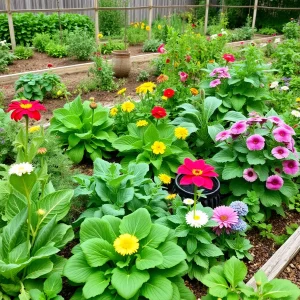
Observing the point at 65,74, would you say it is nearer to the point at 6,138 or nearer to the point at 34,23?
the point at 34,23

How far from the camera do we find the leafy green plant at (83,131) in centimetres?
341

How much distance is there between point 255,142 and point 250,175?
26cm

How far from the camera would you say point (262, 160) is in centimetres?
274

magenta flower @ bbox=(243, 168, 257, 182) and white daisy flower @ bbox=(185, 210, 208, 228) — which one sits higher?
white daisy flower @ bbox=(185, 210, 208, 228)

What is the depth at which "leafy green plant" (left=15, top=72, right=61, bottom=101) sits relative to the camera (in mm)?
4695

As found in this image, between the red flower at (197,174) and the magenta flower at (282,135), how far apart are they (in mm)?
953

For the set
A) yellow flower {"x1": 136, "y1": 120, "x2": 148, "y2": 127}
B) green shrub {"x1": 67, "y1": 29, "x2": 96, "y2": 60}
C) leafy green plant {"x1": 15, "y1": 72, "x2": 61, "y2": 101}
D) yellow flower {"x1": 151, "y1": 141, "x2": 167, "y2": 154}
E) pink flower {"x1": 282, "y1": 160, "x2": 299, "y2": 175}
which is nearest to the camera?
pink flower {"x1": 282, "y1": 160, "x2": 299, "y2": 175}

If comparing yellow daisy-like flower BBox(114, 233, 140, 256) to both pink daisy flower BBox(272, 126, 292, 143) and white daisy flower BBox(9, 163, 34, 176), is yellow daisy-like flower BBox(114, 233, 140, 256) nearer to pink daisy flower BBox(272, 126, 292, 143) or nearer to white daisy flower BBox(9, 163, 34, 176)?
white daisy flower BBox(9, 163, 34, 176)

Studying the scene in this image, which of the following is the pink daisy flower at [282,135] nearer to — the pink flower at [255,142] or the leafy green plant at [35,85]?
the pink flower at [255,142]

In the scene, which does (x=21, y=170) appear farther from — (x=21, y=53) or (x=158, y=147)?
(x=21, y=53)

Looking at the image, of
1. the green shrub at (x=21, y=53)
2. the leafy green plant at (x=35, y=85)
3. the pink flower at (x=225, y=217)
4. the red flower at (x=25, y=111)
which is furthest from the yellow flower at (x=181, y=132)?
the green shrub at (x=21, y=53)

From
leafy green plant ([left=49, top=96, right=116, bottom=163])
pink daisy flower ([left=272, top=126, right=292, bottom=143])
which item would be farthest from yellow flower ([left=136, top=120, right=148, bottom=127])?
pink daisy flower ([left=272, top=126, right=292, bottom=143])

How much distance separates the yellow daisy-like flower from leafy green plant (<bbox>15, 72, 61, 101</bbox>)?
3.38 meters

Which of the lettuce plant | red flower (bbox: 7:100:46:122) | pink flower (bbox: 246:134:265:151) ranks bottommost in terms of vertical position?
the lettuce plant
